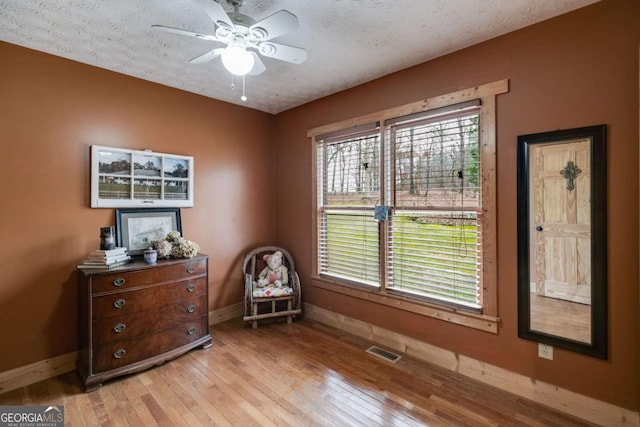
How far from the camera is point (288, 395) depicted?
2246mm

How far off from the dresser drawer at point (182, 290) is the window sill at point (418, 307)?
4.40 ft

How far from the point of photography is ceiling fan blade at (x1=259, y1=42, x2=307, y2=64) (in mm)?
1915

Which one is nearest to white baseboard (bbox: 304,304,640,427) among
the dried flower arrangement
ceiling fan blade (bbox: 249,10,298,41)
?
the dried flower arrangement

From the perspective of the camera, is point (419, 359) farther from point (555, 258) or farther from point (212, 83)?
→ point (212, 83)

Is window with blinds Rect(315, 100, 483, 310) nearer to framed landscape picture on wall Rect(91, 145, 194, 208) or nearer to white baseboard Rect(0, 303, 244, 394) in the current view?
framed landscape picture on wall Rect(91, 145, 194, 208)

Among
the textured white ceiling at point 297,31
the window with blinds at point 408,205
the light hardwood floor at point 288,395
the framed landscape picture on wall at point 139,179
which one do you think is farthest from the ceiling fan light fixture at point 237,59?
the light hardwood floor at point 288,395

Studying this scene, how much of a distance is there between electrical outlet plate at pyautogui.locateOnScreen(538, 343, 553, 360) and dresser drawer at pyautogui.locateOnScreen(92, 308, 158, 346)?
3.00 meters

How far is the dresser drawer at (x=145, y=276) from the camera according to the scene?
7.76ft

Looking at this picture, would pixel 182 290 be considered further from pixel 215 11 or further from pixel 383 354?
pixel 215 11

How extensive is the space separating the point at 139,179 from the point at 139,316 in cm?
130

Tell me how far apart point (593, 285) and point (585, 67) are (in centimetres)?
140

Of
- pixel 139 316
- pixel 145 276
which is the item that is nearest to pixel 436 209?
pixel 145 276

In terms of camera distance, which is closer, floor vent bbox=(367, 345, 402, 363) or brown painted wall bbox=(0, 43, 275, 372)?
brown painted wall bbox=(0, 43, 275, 372)

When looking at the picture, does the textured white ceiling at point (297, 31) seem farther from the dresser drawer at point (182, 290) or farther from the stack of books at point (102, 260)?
the dresser drawer at point (182, 290)
